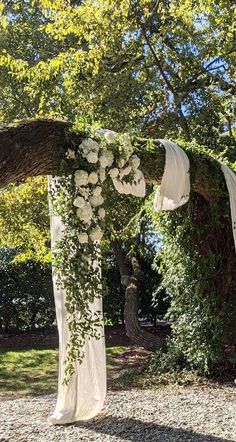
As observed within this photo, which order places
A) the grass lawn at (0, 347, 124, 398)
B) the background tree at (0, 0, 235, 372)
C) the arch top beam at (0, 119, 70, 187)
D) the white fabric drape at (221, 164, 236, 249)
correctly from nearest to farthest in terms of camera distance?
the arch top beam at (0, 119, 70, 187), the white fabric drape at (221, 164, 236, 249), the background tree at (0, 0, 235, 372), the grass lawn at (0, 347, 124, 398)

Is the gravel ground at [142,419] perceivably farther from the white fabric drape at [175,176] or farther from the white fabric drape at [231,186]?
the white fabric drape at [175,176]

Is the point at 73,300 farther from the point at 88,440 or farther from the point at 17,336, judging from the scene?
the point at 17,336

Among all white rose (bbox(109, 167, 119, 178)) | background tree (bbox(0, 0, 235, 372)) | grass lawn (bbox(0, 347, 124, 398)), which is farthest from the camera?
grass lawn (bbox(0, 347, 124, 398))

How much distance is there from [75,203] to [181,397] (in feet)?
8.32

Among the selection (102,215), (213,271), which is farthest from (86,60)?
(102,215)

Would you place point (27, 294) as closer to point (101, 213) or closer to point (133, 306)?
point (133, 306)

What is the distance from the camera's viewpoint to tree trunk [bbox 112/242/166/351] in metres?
9.24

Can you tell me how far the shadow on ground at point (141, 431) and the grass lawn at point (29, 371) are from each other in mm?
2950

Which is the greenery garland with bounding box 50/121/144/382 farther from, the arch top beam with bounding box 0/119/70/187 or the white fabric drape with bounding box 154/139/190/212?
the white fabric drape with bounding box 154/139/190/212

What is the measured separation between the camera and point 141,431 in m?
4.14

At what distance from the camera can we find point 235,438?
3895 mm

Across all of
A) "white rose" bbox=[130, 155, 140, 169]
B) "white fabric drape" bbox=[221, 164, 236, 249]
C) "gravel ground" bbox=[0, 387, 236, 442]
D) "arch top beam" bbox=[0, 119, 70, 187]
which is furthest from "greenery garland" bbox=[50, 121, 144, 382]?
"white fabric drape" bbox=[221, 164, 236, 249]

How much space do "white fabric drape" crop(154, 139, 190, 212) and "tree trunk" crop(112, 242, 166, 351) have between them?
14.2 feet

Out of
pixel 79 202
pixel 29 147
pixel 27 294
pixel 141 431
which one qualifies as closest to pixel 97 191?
pixel 79 202
